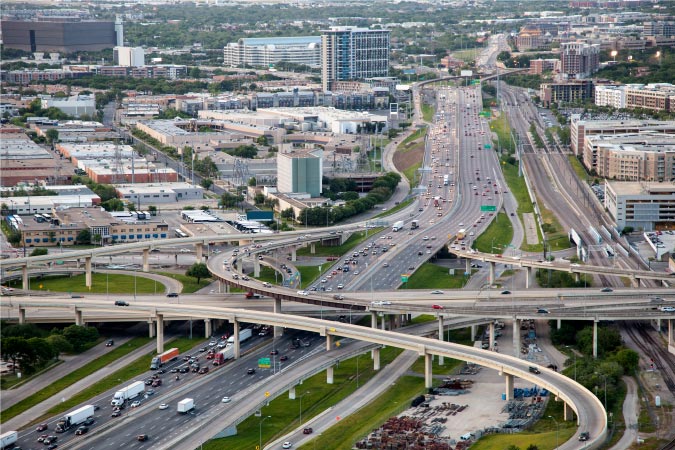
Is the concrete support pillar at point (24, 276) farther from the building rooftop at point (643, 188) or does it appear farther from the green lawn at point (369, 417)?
the building rooftop at point (643, 188)

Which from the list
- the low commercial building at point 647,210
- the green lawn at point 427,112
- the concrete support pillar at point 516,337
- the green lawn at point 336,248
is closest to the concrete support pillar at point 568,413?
the concrete support pillar at point 516,337

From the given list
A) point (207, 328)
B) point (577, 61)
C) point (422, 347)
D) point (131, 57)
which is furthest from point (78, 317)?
point (131, 57)

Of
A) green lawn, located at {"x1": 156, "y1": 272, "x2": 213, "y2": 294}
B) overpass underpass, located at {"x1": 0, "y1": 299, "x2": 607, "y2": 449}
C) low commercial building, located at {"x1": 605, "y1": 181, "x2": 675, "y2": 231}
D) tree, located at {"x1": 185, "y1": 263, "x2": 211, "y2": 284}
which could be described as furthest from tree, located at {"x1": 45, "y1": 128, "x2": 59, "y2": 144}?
overpass underpass, located at {"x1": 0, "y1": 299, "x2": 607, "y2": 449}

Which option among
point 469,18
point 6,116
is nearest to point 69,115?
point 6,116


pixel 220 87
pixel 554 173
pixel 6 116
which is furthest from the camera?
pixel 220 87

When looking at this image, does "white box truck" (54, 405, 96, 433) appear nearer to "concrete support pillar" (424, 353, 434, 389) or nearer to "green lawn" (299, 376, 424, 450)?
"green lawn" (299, 376, 424, 450)

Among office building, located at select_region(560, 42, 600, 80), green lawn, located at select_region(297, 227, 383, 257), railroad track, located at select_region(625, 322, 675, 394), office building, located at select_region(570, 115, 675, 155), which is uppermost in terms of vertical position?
office building, located at select_region(560, 42, 600, 80)

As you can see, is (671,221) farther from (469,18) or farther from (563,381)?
(469,18)
